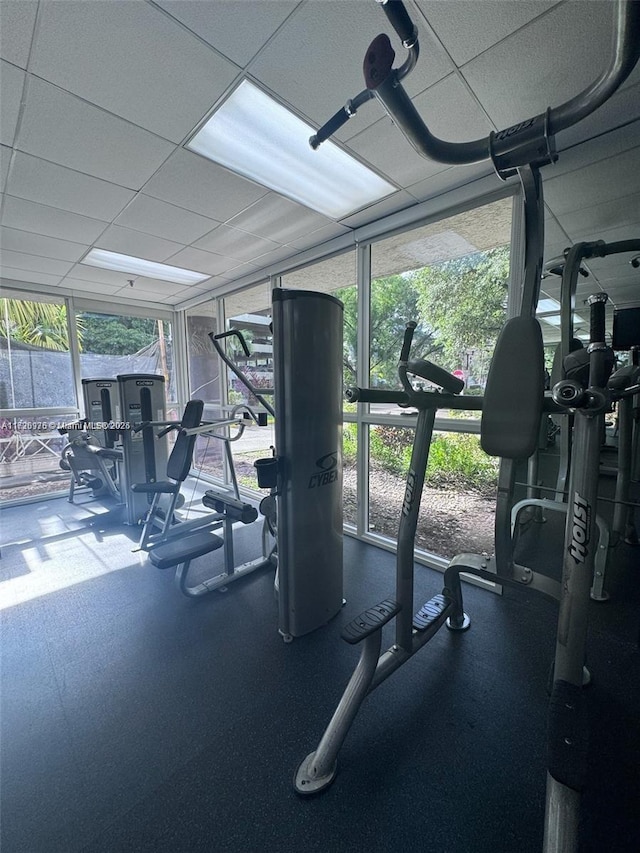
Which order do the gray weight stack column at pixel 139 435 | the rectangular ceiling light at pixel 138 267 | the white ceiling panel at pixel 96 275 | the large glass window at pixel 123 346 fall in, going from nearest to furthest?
the rectangular ceiling light at pixel 138 267 < the gray weight stack column at pixel 139 435 < the white ceiling panel at pixel 96 275 < the large glass window at pixel 123 346

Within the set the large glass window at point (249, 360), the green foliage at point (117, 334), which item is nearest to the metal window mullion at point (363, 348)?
the large glass window at point (249, 360)

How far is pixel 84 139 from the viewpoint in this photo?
182 centimetres

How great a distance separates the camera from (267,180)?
2219mm

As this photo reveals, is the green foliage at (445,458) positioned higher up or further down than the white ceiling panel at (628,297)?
further down

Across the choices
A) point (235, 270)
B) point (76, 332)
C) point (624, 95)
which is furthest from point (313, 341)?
point (76, 332)

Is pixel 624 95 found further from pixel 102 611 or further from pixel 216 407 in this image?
pixel 216 407

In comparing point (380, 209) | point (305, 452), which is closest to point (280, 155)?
point (380, 209)

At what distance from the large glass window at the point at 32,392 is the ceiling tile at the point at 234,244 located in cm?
265

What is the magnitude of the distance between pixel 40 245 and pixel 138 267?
86 cm

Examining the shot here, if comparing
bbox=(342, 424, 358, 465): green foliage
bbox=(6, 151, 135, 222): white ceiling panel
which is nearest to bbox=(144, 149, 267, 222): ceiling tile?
bbox=(6, 151, 135, 222): white ceiling panel

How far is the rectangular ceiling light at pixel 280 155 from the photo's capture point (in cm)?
168

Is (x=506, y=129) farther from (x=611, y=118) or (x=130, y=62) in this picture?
(x=130, y=62)

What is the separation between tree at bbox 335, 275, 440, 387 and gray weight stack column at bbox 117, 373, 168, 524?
220 cm

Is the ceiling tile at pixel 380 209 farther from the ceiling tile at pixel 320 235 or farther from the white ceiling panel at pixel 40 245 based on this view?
the white ceiling panel at pixel 40 245
